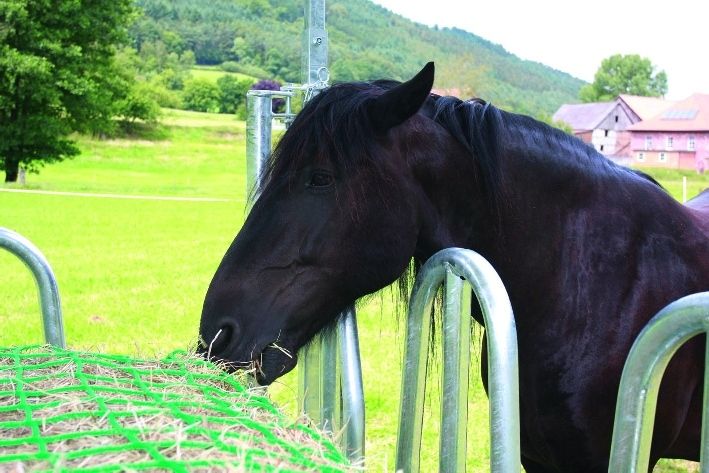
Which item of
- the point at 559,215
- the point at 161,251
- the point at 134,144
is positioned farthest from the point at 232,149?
the point at 559,215

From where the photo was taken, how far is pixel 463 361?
168cm

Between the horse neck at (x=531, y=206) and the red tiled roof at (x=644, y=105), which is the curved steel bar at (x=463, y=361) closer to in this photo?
the horse neck at (x=531, y=206)

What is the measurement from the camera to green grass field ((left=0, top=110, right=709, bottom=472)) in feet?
14.9

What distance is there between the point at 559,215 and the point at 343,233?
2.53 ft

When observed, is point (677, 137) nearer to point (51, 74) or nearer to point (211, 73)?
point (211, 73)

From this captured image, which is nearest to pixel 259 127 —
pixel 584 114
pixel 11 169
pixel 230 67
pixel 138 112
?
pixel 11 169

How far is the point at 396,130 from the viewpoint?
2.15 m

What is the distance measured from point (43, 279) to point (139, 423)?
4.74ft

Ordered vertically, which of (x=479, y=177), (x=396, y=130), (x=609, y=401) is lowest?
(x=609, y=401)

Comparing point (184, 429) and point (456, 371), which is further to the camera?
point (456, 371)

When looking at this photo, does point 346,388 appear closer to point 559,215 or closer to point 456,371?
point 456,371

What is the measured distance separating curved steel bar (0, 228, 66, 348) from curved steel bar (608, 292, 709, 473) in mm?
1833

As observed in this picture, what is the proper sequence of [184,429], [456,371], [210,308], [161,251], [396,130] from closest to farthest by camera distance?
1. [184,429]
2. [456,371]
3. [210,308]
4. [396,130]
5. [161,251]

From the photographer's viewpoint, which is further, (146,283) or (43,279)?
(146,283)
